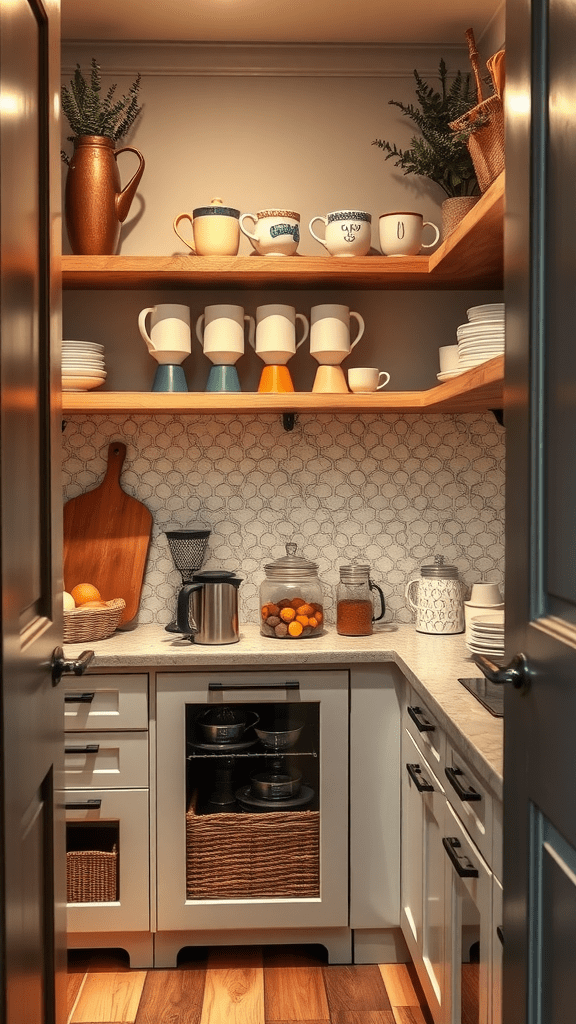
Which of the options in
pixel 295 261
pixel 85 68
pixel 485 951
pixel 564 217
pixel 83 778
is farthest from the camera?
pixel 85 68

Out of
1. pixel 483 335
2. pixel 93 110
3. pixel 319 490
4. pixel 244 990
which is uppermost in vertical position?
pixel 93 110

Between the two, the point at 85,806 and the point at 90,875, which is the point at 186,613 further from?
the point at 90,875

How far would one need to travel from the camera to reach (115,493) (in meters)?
3.12

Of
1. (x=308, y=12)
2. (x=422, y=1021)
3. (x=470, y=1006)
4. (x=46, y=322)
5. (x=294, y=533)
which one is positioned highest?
(x=308, y=12)

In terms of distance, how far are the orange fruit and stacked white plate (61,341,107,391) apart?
0.60 metres

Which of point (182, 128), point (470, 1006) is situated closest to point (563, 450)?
point (470, 1006)

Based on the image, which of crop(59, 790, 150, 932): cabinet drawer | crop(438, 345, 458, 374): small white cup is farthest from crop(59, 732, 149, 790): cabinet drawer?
crop(438, 345, 458, 374): small white cup

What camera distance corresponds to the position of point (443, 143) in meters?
2.87

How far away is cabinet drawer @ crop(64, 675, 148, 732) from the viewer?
2.64 m

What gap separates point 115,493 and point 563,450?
2208 millimetres

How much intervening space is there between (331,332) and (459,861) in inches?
64.6

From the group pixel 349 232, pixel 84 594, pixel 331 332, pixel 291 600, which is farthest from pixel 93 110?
pixel 291 600

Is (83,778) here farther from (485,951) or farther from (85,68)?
(85,68)

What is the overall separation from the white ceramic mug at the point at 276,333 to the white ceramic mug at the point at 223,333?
59mm
